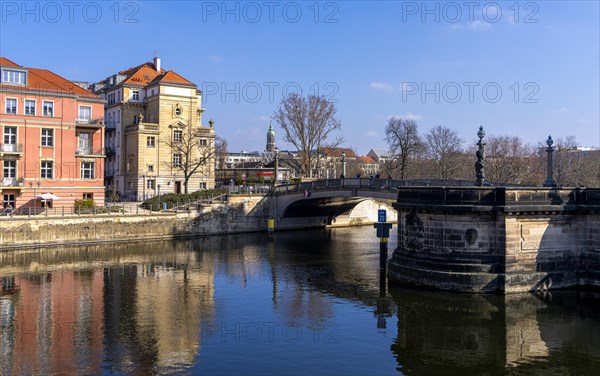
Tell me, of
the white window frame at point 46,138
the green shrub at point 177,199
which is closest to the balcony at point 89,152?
the white window frame at point 46,138

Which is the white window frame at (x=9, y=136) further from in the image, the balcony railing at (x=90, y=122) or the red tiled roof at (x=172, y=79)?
the red tiled roof at (x=172, y=79)

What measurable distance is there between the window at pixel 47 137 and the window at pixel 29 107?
1.69 meters

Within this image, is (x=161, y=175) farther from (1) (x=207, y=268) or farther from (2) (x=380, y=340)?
(2) (x=380, y=340)

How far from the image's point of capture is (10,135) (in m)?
47.1

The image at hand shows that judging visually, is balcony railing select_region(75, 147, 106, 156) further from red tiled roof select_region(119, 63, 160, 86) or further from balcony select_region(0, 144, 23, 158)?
red tiled roof select_region(119, 63, 160, 86)

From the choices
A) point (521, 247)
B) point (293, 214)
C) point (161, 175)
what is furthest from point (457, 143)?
point (521, 247)

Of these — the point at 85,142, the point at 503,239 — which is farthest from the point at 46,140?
the point at 503,239

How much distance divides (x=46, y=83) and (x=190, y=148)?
59.1ft

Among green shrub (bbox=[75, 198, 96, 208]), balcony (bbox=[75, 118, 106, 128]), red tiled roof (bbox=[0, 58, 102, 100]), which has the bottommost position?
green shrub (bbox=[75, 198, 96, 208])

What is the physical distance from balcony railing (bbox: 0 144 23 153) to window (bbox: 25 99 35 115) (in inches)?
114

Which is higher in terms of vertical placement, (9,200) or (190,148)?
(190,148)

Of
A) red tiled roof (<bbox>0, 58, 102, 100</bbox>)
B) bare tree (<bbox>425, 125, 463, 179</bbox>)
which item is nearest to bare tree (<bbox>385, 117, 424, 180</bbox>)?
bare tree (<bbox>425, 125, 463, 179</bbox>)

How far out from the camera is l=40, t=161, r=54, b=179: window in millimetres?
48500

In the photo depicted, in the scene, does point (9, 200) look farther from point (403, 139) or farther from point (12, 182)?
point (403, 139)
